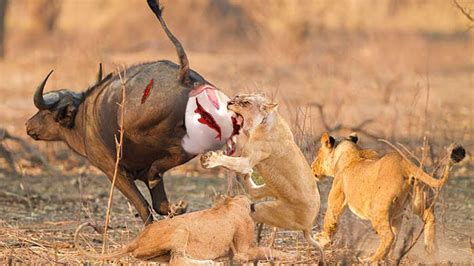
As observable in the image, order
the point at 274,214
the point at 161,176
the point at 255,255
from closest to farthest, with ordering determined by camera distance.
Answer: the point at 255,255 < the point at 274,214 < the point at 161,176

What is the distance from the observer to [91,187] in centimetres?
1344

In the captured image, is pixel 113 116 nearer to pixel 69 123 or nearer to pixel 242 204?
pixel 69 123

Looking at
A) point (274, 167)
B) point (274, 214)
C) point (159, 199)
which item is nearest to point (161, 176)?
point (159, 199)

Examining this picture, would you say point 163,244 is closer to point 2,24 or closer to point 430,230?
point 430,230

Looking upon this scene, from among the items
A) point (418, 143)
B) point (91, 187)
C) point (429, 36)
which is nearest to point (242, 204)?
point (91, 187)

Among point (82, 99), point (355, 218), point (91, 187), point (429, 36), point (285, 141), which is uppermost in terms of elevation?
point (285, 141)

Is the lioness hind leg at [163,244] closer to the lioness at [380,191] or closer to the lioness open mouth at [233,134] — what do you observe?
the lioness open mouth at [233,134]

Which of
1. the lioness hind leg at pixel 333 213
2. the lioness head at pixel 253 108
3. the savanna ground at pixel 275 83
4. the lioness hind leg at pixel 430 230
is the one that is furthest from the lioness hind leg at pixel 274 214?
the lioness hind leg at pixel 430 230

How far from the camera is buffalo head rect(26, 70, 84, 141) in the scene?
10.5m

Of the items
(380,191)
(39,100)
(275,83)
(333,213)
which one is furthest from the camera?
(275,83)

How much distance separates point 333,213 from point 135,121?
160 cm

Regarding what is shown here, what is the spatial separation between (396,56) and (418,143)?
448 inches

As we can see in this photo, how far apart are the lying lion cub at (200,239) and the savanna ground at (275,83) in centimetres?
64

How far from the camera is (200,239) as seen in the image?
7.89 meters
